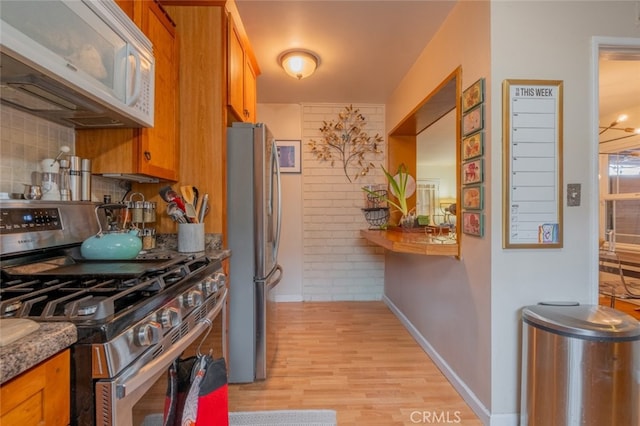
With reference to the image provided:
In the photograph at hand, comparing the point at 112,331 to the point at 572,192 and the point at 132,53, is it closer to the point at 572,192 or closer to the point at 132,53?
the point at 132,53

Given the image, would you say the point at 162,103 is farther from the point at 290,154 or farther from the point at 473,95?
the point at 290,154

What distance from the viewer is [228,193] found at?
6.18 ft

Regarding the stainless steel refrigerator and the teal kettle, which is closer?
the teal kettle

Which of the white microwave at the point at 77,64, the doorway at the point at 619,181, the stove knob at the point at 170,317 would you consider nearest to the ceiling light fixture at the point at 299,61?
the white microwave at the point at 77,64

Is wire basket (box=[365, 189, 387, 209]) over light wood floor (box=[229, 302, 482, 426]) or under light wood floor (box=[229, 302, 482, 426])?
over

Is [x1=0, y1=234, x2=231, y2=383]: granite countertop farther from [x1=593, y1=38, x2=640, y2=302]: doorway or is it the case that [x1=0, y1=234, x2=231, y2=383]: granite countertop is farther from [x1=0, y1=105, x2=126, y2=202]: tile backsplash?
[x1=593, y1=38, x2=640, y2=302]: doorway

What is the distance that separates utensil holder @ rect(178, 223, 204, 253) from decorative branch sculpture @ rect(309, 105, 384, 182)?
2148 mm

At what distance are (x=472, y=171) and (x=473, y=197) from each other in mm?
149

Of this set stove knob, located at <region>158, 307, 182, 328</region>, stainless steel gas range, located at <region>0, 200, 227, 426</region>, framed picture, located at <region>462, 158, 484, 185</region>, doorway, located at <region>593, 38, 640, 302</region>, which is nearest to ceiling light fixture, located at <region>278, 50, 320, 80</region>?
framed picture, located at <region>462, 158, 484, 185</region>

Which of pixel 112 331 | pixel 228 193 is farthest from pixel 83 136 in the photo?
pixel 112 331

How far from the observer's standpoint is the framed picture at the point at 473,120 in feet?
5.02

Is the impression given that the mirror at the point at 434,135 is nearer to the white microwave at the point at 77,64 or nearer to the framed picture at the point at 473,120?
the framed picture at the point at 473,120

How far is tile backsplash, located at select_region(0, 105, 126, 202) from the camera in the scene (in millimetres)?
1106

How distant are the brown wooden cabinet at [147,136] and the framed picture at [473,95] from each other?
1.74 meters
